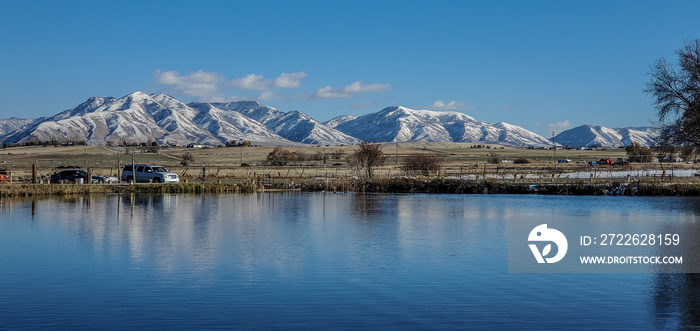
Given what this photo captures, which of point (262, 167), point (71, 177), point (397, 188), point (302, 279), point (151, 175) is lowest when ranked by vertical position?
point (302, 279)

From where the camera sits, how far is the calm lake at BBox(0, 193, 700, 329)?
11938 millimetres

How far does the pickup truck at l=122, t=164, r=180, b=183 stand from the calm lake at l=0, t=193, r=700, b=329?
20747 millimetres

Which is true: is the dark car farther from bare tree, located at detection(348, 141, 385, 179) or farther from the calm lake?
the calm lake

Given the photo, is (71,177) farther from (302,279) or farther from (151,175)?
(302,279)

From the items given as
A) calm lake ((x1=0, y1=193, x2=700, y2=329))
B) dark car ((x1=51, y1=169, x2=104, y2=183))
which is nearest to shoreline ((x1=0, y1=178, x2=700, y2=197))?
dark car ((x1=51, y1=169, x2=104, y2=183))

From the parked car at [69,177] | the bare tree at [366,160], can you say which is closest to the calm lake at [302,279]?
the parked car at [69,177]

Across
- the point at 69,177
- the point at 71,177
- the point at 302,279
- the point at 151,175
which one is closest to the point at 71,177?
the point at 71,177

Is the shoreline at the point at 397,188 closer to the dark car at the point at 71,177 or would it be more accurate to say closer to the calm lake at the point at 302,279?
the dark car at the point at 71,177

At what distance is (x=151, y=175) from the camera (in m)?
50.3

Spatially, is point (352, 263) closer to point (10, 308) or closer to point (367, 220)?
point (10, 308)

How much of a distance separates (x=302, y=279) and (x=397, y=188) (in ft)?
111

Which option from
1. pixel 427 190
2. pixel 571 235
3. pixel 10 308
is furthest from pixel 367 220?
pixel 427 190

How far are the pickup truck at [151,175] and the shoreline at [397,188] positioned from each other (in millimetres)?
3059

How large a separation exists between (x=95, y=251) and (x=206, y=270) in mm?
4912
